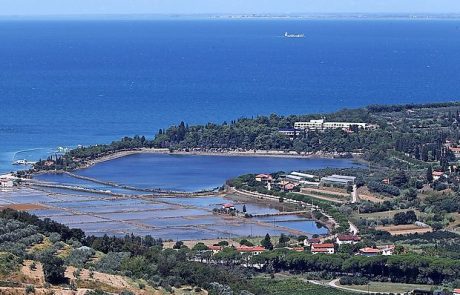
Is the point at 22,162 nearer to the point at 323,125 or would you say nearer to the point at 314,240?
the point at 323,125

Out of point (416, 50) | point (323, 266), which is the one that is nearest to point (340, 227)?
point (323, 266)

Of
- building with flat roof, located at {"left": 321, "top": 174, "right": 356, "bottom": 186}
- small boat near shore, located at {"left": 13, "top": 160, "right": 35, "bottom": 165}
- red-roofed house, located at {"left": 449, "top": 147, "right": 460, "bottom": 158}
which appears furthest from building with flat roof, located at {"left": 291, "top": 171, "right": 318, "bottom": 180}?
small boat near shore, located at {"left": 13, "top": 160, "right": 35, "bottom": 165}

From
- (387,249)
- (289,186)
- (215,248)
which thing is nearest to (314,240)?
(387,249)

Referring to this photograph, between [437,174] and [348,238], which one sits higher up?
[437,174]

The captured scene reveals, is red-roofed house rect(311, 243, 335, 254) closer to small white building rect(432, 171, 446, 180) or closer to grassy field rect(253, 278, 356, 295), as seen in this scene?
grassy field rect(253, 278, 356, 295)

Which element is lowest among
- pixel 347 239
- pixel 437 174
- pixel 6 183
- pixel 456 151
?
pixel 347 239

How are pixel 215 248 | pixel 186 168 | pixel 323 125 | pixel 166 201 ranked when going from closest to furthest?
pixel 215 248, pixel 166 201, pixel 186 168, pixel 323 125

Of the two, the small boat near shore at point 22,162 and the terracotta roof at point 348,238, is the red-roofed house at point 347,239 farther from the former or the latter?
the small boat near shore at point 22,162
